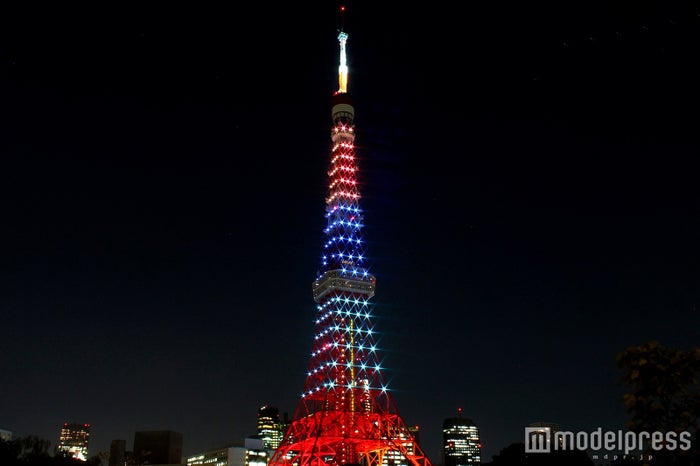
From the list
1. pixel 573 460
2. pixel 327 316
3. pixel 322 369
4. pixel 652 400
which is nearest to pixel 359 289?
pixel 327 316

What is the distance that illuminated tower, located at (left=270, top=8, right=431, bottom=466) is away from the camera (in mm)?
77000

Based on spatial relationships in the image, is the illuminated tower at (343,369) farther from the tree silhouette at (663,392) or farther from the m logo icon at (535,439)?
the tree silhouette at (663,392)

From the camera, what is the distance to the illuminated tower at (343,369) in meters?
77.0

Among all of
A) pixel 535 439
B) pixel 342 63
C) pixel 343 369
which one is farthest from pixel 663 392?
pixel 342 63

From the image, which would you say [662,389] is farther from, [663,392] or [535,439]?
[535,439]

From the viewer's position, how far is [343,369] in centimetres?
7956

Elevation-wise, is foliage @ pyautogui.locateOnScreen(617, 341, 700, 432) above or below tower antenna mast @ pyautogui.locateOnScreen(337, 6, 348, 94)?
below

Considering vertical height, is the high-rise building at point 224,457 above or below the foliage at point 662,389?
below

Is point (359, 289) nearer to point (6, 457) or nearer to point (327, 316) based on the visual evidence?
point (327, 316)

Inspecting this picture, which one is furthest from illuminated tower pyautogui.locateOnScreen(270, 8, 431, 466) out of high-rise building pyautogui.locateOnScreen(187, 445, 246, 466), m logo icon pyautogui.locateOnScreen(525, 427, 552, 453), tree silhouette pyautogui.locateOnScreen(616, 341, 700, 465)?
high-rise building pyautogui.locateOnScreen(187, 445, 246, 466)

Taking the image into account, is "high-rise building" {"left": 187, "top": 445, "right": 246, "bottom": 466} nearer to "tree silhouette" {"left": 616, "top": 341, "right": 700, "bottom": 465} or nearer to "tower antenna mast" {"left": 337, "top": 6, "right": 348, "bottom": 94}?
"tower antenna mast" {"left": 337, "top": 6, "right": 348, "bottom": 94}

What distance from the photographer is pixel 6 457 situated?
147 ft

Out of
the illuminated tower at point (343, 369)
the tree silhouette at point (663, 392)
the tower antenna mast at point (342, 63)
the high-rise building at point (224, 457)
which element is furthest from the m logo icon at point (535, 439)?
the high-rise building at point (224, 457)

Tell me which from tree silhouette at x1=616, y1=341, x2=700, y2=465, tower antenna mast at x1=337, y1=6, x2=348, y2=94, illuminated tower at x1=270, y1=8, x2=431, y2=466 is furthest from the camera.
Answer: tower antenna mast at x1=337, y1=6, x2=348, y2=94
